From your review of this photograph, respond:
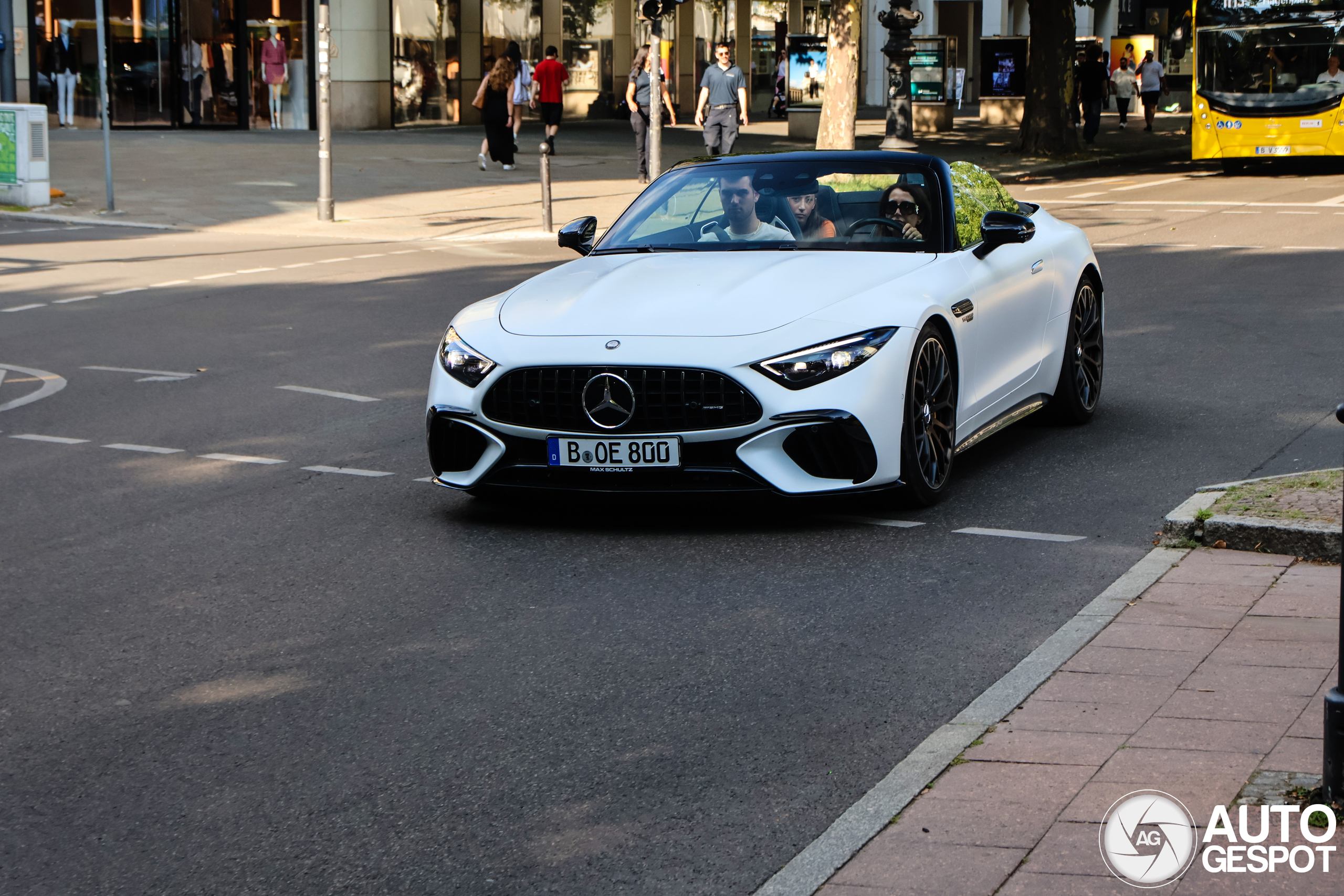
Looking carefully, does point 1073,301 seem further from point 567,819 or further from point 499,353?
point 567,819

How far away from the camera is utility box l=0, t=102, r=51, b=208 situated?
22.7 metres

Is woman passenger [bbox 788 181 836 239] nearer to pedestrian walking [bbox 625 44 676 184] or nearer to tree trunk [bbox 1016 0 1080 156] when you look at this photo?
pedestrian walking [bbox 625 44 676 184]

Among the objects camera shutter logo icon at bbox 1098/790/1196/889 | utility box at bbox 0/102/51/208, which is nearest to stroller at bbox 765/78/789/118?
utility box at bbox 0/102/51/208

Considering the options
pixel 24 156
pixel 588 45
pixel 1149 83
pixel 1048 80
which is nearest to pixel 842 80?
pixel 1048 80

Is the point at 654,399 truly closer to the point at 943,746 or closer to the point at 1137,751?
the point at 943,746

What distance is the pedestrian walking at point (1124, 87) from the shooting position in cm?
5072

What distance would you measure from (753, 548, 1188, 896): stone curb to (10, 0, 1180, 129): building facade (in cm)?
2809

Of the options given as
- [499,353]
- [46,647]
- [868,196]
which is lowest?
[46,647]

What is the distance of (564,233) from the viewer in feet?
27.1

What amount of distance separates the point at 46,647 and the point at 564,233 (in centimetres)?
368

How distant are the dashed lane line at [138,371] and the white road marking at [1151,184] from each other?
18.8 metres

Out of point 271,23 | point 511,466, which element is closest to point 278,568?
point 511,466

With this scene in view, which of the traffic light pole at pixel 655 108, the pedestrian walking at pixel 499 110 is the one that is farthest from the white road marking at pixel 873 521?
the pedestrian walking at pixel 499 110

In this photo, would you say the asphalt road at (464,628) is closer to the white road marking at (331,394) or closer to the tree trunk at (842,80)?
the white road marking at (331,394)
